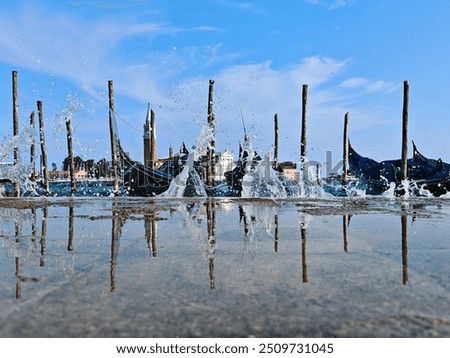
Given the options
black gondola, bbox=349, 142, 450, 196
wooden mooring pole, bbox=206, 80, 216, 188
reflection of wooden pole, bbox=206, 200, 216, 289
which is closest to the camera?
reflection of wooden pole, bbox=206, 200, 216, 289

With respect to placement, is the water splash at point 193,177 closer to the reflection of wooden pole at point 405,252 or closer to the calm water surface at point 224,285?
the reflection of wooden pole at point 405,252

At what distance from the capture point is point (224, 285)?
1.91 meters

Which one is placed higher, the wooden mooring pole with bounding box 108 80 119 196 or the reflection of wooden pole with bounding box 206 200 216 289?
the wooden mooring pole with bounding box 108 80 119 196

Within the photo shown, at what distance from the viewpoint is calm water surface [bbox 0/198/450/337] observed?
139 centimetres

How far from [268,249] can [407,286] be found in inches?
46.6

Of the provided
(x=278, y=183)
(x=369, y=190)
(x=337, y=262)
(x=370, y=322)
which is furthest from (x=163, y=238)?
(x=369, y=190)

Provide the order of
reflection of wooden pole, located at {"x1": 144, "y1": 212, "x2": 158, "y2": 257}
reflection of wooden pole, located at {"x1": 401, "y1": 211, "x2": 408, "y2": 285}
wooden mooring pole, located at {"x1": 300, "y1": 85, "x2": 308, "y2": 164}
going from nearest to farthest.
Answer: reflection of wooden pole, located at {"x1": 401, "y1": 211, "x2": 408, "y2": 285} < reflection of wooden pole, located at {"x1": 144, "y1": 212, "x2": 158, "y2": 257} < wooden mooring pole, located at {"x1": 300, "y1": 85, "x2": 308, "y2": 164}

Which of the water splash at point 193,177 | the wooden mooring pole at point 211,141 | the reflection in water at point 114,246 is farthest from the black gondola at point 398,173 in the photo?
the reflection in water at point 114,246

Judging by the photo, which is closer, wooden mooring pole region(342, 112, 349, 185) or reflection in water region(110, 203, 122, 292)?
reflection in water region(110, 203, 122, 292)

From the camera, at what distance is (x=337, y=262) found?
2480 millimetres

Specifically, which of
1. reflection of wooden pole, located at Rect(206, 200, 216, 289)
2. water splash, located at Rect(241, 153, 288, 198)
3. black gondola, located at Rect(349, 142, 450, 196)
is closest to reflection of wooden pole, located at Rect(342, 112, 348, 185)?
black gondola, located at Rect(349, 142, 450, 196)

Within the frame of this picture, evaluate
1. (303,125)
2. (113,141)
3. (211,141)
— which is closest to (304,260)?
(211,141)

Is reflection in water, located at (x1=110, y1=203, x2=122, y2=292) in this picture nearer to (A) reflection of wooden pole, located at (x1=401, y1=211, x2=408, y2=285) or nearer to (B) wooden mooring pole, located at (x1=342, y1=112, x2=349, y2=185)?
(A) reflection of wooden pole, located at (x1=401, y1=211, x2=408, y2=285)
